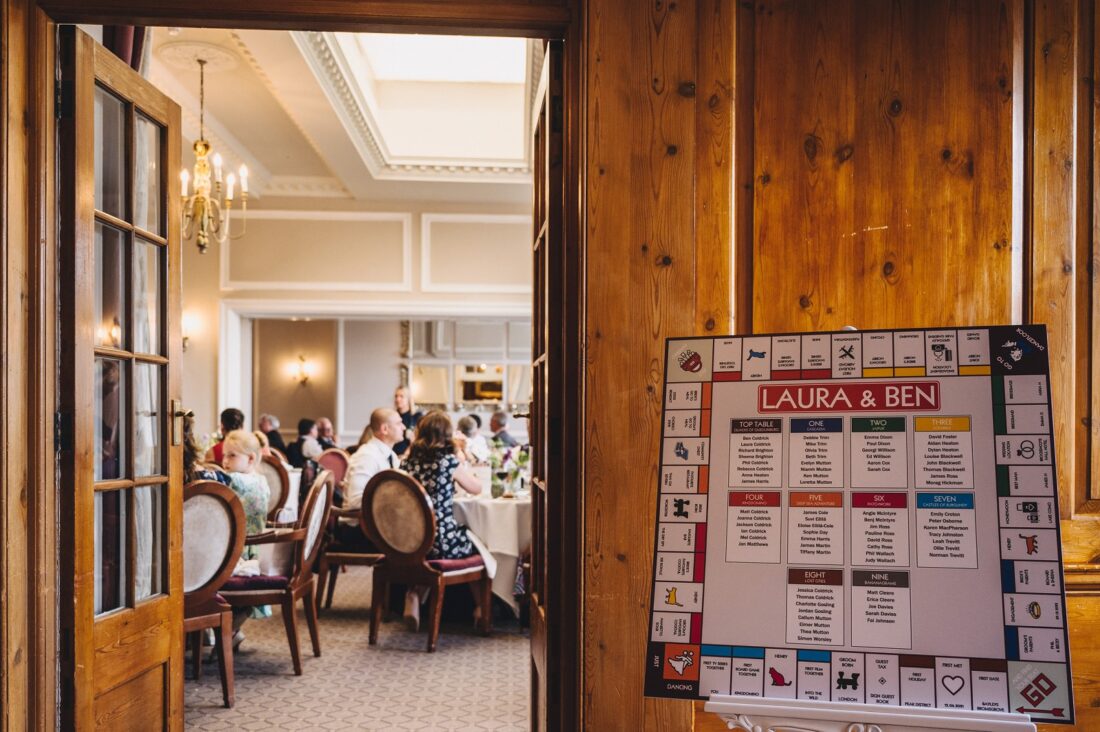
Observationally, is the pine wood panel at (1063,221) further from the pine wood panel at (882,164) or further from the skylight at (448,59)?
the skylight at (448,59)

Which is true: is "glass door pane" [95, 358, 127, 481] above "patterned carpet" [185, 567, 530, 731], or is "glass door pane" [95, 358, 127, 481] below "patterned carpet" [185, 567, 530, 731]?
above

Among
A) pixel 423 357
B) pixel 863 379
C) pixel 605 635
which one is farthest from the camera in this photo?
pixel 423 357

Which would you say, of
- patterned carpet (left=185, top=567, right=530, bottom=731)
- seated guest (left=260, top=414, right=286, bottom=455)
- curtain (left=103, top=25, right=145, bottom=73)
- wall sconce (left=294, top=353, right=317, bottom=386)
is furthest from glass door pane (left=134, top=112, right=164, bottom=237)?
wall sconce (left=294, top=353, right=317, bottom=386)

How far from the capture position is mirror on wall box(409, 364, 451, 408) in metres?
13.9

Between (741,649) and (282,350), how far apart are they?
1310 centimetres

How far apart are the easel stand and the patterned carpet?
238cm

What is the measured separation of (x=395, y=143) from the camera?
819cm

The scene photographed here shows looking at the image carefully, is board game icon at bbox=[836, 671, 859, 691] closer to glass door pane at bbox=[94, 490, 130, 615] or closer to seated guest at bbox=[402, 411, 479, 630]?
glass door pane at bbox=[94, 490, 130, 615]

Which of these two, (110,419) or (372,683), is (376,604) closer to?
(372,683)

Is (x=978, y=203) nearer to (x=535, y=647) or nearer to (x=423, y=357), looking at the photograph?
(x=535, y=647)

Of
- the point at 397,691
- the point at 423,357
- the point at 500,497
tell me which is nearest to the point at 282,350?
the point at 423,357

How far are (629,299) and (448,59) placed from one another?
19.3ft
